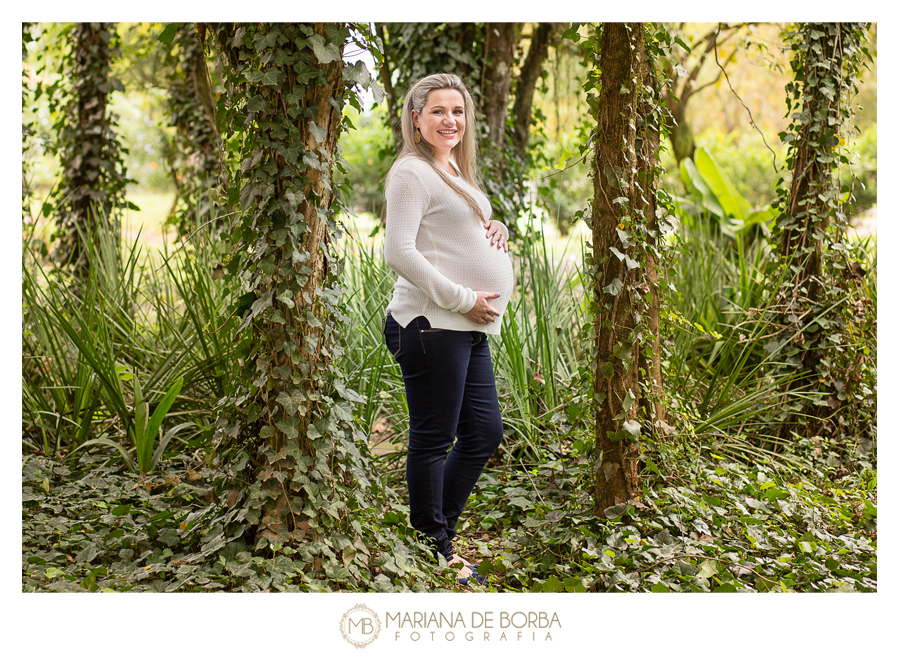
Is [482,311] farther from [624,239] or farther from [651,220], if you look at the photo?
[651,220]

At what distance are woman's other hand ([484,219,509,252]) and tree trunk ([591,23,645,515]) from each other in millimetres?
305

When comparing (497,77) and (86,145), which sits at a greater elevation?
(497,77)

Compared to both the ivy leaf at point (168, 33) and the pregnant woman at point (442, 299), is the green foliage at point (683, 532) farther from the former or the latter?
the ivy leaf at point (168, 33)

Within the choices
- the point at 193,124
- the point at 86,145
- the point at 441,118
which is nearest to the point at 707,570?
the point at 441,118

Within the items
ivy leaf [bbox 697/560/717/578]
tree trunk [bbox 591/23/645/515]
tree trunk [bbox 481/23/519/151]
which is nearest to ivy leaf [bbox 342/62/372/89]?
tree trunk [bbox 591/23/645/515]

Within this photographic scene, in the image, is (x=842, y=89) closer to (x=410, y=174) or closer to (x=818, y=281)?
(x=818, y=281)

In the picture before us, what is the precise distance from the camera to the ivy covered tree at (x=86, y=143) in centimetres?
446

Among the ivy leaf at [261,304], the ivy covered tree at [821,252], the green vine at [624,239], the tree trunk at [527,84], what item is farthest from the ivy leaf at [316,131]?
the tree trunk at [527,84]

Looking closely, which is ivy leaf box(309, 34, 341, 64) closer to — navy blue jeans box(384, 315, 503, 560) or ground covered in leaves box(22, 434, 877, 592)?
navy blue jeans box(384, 315, 503, 560)

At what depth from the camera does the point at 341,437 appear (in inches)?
74.4

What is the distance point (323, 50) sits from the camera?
1.71 metres
